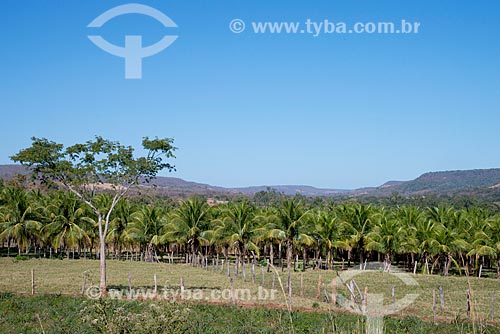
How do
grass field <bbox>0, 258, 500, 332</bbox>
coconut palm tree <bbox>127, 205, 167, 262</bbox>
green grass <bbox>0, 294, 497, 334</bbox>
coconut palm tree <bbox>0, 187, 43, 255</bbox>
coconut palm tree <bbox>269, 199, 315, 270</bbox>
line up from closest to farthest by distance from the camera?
1. green grass <bbox>0, 294, 497, 334</bbox>
2. grass field <bbox>0, 258, 500, 332</bbox>
3. coconut palm tree <bbox>269, 199, 315, 270</bbox>
4. coconut palm tree <bbox>0, 187, 43, 255</bbox>
5. coconut palm tree <bbox>127, 205, 167, 262</bbox>

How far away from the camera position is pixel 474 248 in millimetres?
38531

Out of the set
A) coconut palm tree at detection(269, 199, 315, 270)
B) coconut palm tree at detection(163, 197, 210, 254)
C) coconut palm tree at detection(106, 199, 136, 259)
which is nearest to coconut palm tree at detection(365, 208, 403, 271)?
coconut palm tree at detection(269, 199, 315, 270)

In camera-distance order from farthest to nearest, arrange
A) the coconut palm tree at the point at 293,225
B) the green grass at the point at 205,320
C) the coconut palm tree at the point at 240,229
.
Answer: the coconut palm tree at the point at 293,225
the coconut palm tree at the point at 240,229
the green grass at the point at 205,320

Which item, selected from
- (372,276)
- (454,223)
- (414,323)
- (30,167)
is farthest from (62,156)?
(454,223)

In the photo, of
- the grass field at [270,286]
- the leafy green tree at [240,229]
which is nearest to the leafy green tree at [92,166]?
the grass field at [270,286]

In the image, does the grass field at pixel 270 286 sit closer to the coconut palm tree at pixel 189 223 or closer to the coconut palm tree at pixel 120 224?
the coconut palm tree at pixel 189 223

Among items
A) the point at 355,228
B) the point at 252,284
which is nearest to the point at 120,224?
the point at 355,228

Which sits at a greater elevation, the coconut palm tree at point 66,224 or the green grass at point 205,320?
the coconut palm tree at point 66,224

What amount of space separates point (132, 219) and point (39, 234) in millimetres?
8141

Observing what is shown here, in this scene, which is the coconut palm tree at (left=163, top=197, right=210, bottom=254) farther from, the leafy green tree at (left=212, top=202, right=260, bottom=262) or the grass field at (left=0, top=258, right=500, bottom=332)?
the grass field at (left=0, top=258, right=500, bottom=332)

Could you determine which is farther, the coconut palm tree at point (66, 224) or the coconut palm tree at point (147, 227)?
the coconut palm tree at point (147, 227)

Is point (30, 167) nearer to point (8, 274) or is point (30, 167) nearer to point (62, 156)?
point (62, 156)

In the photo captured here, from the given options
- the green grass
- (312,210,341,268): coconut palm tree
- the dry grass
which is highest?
(312,210,341,268): coconut palm tree

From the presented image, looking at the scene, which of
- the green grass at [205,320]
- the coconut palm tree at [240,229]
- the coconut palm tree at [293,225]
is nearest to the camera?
the green grass at [205,320]
